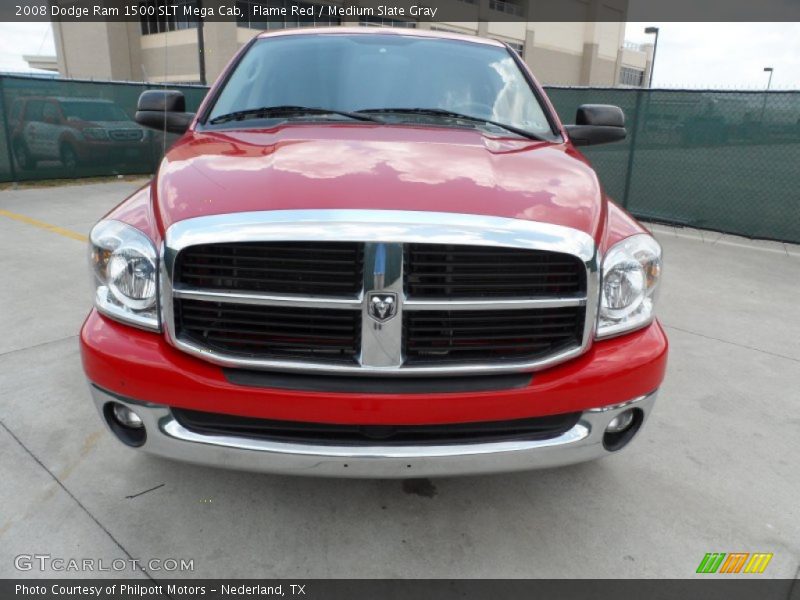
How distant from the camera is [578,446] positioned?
200 cm

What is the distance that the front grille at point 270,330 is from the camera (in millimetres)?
1891

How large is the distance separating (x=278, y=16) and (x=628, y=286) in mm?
32528

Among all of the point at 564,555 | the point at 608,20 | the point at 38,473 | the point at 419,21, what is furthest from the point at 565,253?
the point at 608,20

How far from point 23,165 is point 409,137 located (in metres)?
10.3

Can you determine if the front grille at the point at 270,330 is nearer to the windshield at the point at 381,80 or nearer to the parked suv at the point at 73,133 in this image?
the windshield at the point at 381,80

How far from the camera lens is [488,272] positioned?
189 centimetres

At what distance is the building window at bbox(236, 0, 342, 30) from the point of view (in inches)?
1128

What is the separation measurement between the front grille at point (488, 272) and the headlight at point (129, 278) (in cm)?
82

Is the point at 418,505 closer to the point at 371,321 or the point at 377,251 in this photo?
the point at 371,321

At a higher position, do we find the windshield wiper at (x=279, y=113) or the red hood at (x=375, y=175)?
the windshield wiper at (x=279, y=113)

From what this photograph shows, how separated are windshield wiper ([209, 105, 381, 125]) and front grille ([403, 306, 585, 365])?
4.15ft

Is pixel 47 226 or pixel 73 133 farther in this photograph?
pixel 73 133

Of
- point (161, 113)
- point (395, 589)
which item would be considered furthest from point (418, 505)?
point (161, 113)

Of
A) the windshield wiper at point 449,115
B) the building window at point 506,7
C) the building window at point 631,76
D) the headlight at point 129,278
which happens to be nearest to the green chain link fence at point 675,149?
the windshield wiper at point 449,115
